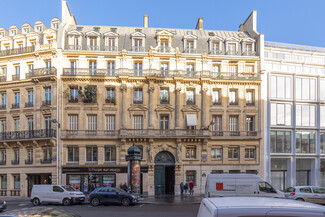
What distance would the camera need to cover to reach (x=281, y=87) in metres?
38.1

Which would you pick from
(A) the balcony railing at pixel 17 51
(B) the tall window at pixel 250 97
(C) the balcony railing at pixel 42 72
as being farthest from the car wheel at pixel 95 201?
(B) the tall window at pixel 250 97

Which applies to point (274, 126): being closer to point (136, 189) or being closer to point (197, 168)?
point (197, 168)

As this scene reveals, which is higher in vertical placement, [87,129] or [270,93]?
[270,93]

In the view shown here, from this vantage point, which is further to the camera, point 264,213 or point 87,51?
point 87,51

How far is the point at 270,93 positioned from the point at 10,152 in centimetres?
3099

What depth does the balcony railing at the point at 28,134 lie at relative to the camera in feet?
113

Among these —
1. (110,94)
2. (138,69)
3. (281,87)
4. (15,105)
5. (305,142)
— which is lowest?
(305,142)

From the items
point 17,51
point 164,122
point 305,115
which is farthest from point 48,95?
point 305,115

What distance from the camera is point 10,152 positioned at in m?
36.0

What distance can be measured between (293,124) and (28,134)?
30658 mm

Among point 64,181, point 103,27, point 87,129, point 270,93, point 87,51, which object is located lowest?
point 64,181

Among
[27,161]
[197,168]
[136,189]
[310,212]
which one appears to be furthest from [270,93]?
[310,212]

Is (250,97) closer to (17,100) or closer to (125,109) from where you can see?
(125,109)

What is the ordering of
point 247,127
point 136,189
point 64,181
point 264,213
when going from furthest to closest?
point 247,127
point 64,181
point 136,189
point 264,213
